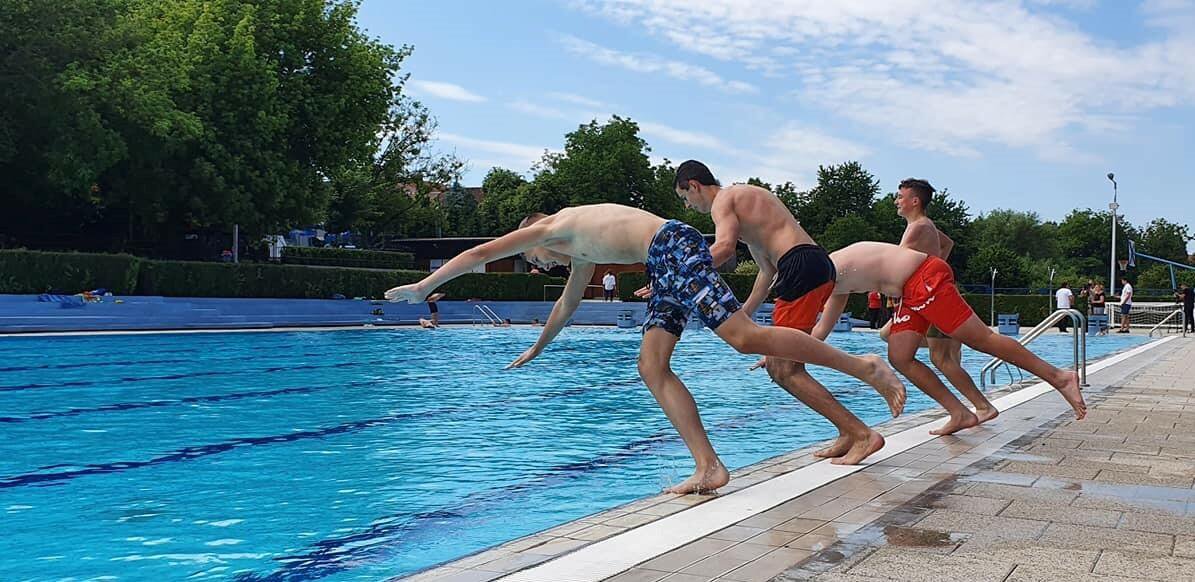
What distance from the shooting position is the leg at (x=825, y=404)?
5.64m

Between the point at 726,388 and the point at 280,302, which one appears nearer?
the point at 726,388

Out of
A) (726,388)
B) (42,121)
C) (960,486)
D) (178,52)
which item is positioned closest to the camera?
(960,486)

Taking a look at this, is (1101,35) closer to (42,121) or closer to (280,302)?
(280,302)

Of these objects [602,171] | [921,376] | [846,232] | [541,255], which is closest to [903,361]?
[921,376]

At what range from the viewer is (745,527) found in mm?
4137

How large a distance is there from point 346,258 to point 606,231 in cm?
3888

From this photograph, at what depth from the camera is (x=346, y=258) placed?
4225 centimetres

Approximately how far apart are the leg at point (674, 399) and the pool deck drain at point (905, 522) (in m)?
0.13

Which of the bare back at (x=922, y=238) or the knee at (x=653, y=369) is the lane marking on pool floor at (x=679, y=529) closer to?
the knee at (x=653, y=369)

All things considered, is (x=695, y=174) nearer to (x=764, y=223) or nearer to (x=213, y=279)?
(x=764, y=223)

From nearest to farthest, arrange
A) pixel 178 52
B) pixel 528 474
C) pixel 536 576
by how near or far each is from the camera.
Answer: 1. pixel 536 576
2. pixel 528 474
3. pixel 178 52

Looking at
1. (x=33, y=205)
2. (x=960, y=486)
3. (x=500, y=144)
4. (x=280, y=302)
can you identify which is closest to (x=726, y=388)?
(x=960, y=486)

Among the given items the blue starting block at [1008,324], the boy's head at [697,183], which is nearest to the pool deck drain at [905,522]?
the boy's head at [697,183]

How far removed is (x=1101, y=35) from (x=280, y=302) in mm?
22527
